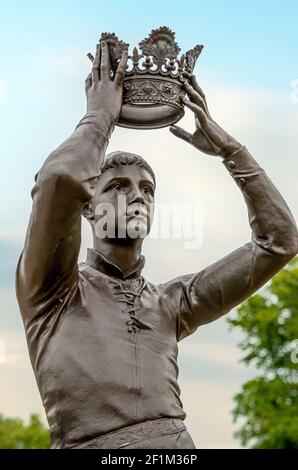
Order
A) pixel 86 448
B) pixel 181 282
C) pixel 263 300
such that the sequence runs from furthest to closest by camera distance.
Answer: pixel 263 300 < pixel 181 282 < pixel 86 448

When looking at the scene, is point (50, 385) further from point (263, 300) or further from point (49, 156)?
point (263, 300)

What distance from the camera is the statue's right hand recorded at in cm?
671

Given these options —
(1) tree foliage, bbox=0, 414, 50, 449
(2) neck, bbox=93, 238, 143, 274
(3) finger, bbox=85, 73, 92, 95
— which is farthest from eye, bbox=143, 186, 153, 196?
(1) tree foliage, bbox=0, 414, 50, 449

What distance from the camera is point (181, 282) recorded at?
23.6 ft

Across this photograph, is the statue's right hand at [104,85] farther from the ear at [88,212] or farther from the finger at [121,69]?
the ear at [88,212]

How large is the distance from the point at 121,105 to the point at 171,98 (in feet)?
1.13

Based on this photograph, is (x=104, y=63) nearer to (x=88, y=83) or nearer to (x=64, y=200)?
(x=88, y=83)

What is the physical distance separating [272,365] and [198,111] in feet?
88.8

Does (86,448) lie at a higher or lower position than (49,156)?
lower

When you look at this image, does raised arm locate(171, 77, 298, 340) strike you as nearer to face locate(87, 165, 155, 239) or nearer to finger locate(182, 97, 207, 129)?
finger locate(182, 97, 207, 129)

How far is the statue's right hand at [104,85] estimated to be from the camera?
22.0 feet

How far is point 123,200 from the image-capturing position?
6824 mm

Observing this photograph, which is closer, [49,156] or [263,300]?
[49,156]

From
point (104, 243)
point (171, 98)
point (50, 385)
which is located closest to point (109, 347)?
point (50, 385)
